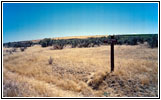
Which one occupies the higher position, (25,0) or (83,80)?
(25,0)

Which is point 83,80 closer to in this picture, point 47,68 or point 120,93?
point 120,93

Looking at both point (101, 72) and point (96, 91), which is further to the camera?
point (101, 72)

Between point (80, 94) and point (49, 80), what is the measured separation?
2067 millimetres

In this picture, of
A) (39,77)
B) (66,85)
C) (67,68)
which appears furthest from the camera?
(67,68)

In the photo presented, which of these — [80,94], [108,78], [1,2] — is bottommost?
[80,94]

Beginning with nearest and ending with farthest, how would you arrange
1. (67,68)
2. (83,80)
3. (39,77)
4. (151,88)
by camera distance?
1. (151,88)
2. (83,80)
3. (39,77)
4. (67,68)

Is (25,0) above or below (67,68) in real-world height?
above

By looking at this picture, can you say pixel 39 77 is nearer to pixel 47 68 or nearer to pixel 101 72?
pixel 47 68

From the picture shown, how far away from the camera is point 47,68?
28.3 feet

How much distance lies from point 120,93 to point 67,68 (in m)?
3.94

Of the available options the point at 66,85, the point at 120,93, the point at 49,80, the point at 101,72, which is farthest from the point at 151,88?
the point at 49,80

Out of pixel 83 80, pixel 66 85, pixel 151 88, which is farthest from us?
pixel 83 80

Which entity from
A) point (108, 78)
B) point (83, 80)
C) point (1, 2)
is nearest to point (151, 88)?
point (108, 78)

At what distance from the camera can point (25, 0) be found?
17.0ft
